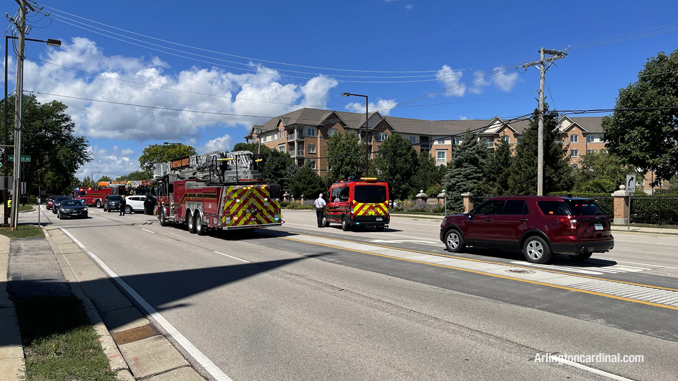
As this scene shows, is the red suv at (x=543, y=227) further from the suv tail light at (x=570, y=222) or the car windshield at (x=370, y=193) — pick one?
the car windshield at (x=370, y=193)

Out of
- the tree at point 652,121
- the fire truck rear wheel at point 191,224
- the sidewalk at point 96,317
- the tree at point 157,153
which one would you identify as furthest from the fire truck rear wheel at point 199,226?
the tree at point 157,153

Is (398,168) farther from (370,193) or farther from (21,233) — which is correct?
(21,233)

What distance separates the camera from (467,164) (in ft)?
160

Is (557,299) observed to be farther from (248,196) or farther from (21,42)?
(21,42)

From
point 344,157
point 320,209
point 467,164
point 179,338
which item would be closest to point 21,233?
point 320,209

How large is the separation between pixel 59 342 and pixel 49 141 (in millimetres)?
82887

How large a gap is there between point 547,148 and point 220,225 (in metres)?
26.5

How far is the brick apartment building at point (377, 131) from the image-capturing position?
82.2 m

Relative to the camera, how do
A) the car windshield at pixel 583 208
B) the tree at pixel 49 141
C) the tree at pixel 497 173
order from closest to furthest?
the car windshield at pixel 583 208 < the tree at pixel 497 173 < the tree at pixel 49 141

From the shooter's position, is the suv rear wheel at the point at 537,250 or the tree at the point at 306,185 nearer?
the suv rear wheel at the point at 537,250

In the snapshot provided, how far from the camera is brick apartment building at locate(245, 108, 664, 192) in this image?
3238 inches

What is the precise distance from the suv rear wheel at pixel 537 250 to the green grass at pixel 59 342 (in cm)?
941

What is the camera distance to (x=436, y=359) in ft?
16.1

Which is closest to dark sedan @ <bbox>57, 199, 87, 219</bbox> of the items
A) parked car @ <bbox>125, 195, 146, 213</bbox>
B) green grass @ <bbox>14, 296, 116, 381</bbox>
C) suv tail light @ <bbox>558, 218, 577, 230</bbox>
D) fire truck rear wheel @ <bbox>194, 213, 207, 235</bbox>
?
parked car @ <bbox>125, 195, 146, 213</bbox>
